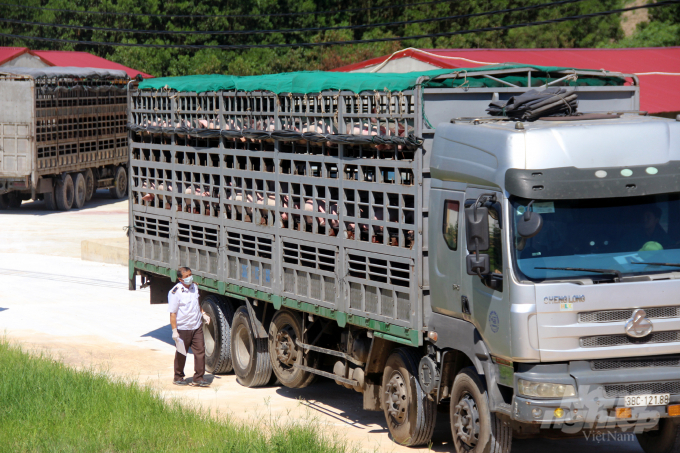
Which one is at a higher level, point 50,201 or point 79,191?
point 79,191

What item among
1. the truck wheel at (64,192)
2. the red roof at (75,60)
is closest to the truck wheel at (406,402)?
the truck wheel at (64,192)

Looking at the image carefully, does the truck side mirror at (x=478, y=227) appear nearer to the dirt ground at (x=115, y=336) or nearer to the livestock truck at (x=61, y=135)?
the dirt ground at (x=115, y=336)

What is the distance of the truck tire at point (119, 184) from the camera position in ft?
113

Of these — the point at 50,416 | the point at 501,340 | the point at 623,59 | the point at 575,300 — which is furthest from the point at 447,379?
the point at 623,59

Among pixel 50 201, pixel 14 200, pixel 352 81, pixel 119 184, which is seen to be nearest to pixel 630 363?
pixel 352 81

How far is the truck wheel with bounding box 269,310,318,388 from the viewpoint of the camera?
36.9 feet

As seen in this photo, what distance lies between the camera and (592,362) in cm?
766

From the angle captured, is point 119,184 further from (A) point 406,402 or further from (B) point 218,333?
(A) point 406,402

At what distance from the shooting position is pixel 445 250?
8688 mm

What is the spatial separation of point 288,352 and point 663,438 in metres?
4.46

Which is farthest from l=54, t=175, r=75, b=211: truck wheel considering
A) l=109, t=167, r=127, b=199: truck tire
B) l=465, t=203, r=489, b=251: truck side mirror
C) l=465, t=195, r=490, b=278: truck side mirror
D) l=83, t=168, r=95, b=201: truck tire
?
l=465, t=203, r=489, b=251: truck side mirror

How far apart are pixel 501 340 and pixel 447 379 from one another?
4.22 feet

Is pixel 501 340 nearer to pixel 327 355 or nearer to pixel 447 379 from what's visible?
pixel 447 379

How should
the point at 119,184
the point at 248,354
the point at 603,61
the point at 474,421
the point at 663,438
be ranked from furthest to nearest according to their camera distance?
1. the point at 119,184
2. the point at 603,61
3. the point at 248,354
4. the point at 663,438
5. the point at 474,421
